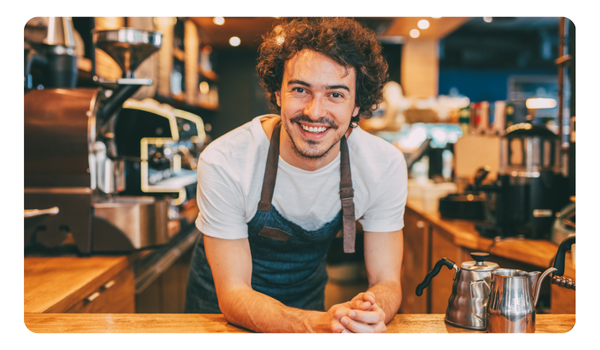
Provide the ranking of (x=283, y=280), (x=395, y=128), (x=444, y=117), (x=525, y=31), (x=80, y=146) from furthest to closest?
(x=525, y=31)
(x=395, y=128)
(x=444, y=117)
(x=80, y=146)
(x=283, y=280)

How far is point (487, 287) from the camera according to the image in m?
1.01

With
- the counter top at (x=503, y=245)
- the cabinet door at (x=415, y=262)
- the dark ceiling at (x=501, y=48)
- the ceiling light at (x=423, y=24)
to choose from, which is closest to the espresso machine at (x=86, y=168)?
the counter top at (x=503, y=245)

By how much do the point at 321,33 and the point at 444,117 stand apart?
354cm

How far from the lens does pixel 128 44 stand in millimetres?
1620

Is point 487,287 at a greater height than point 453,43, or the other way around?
point 453,43

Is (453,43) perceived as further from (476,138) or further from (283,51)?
(283,51)

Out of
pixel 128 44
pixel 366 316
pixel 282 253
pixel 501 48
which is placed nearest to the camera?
pixel 366 316

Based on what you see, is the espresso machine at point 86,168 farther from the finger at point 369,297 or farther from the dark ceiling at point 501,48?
the dark ceiling at point 501,48

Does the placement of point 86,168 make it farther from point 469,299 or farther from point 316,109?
point 469,299

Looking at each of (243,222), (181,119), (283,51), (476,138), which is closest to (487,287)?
(243,222)

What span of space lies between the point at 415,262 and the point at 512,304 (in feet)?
6.26

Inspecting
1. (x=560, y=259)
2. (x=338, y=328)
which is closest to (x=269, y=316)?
(x=338, y=328)

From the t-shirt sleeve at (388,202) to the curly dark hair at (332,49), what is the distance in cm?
18
